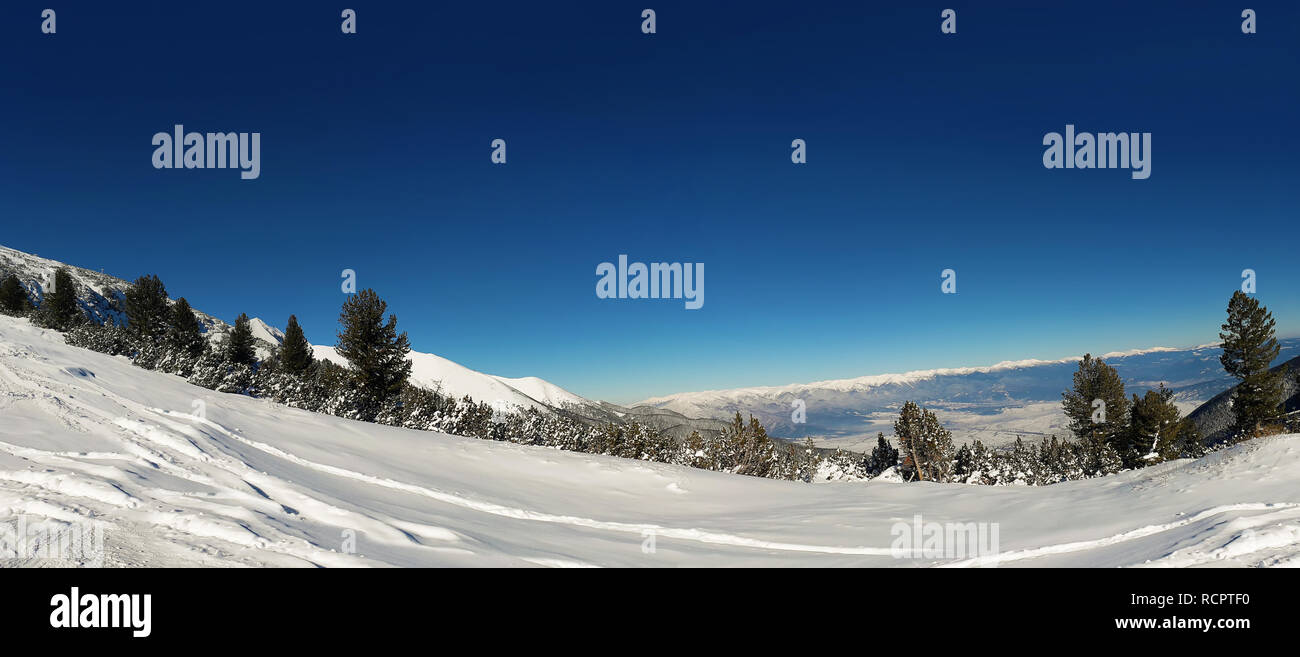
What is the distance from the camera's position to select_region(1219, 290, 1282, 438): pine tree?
3544cm

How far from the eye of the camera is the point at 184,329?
4775cm

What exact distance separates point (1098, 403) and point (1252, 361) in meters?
10.6

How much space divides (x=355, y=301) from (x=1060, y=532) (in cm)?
3918

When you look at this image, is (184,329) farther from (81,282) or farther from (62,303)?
(81,282)

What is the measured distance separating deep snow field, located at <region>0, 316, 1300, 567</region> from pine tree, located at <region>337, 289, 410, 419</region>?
48.1 ft

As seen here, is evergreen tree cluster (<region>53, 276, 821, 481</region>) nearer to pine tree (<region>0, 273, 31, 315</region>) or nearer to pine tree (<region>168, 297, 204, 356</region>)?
pine tree (<region>168, 297, 204, 356</region>)

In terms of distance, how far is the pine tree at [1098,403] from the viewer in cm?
4494

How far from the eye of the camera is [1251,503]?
9.20 metres

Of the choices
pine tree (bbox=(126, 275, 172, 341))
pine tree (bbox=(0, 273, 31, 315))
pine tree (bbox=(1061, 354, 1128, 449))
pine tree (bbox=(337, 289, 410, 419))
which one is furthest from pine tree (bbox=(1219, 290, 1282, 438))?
pine tree (bbox=(0, 273, 31, 315))

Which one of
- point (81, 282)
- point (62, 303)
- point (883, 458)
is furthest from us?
point (81, 282)

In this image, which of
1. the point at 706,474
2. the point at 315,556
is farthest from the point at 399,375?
the point at 315,556

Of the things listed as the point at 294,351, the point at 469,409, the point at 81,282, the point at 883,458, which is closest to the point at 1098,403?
the point at 883,458
